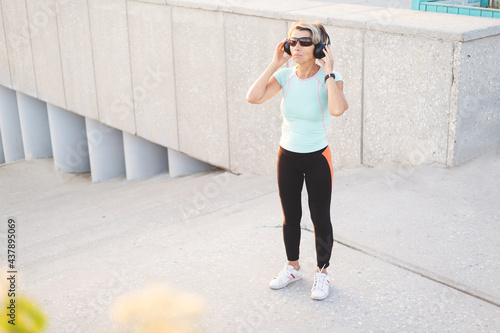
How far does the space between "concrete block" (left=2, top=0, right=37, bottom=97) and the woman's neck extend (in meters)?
9.71

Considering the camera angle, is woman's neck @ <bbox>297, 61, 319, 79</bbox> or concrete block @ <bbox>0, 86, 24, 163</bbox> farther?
concrete block @ <bbox>0, 86, 24, 163</bbox>

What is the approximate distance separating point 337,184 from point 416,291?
2294 millimetres

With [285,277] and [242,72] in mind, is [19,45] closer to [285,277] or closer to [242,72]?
[242,72]

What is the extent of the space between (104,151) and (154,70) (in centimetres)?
352

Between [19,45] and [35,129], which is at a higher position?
[19,45]

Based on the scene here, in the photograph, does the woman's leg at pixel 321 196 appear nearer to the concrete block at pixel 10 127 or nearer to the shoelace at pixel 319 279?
the shoelace at pixel 319 279

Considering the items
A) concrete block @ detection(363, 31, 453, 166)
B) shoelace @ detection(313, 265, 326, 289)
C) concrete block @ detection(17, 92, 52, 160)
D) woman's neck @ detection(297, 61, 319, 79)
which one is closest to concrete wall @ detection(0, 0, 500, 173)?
concrete block @ detection(363, 31, 453, 166)

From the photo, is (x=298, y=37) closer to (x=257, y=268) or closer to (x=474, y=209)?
(x=257, y=268)

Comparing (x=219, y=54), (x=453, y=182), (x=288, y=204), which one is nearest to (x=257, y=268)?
(x=288, y=204)

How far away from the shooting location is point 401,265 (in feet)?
13.9

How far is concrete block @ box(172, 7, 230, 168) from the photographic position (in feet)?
26.7

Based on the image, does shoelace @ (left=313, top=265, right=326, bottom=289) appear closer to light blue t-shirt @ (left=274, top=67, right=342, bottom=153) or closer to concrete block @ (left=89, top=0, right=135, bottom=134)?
light blue t-shirt @ (left=274, top=67, right=342, bottom=153)

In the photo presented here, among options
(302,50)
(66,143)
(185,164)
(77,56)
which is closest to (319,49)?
(302,50)

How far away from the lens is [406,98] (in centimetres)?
609
